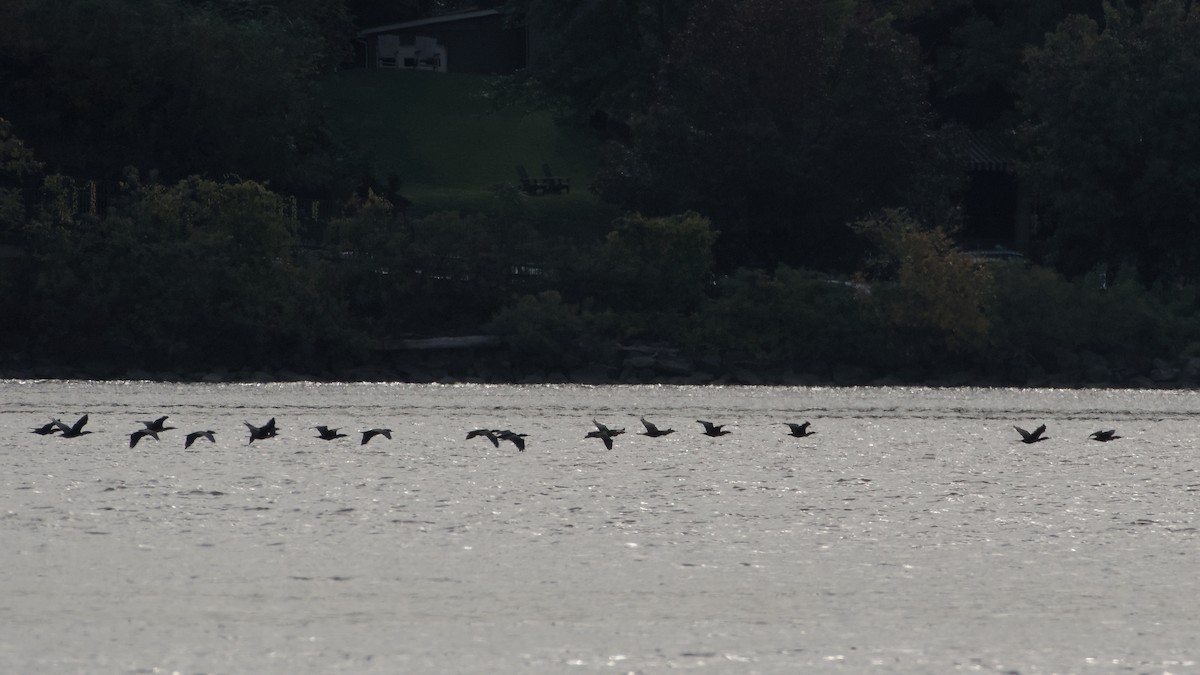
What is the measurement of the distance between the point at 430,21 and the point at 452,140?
1201cm

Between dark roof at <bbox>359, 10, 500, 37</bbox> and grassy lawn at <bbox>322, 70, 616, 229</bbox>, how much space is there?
2344 mm

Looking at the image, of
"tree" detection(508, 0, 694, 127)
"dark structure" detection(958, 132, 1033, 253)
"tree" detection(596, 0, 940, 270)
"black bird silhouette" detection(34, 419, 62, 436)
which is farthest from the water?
"tree" detection(508, 0, 694, 127)

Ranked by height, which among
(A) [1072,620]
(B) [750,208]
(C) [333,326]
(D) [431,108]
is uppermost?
(D) [431,108]

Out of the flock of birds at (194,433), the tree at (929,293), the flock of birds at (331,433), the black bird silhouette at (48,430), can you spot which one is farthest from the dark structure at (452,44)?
the flock of birds at (194,433)

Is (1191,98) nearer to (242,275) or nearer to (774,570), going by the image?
(242,275)

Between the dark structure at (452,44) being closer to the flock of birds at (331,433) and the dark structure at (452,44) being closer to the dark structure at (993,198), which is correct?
the dark structure at (993,198)

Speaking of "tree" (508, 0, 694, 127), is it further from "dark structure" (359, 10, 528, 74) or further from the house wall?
the house wall

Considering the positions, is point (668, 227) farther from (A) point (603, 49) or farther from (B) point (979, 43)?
(B) point (979, 43)

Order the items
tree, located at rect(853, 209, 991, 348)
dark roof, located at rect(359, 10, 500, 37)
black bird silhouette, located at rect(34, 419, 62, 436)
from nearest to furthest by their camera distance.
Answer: black bird silhouette, located at rect(34, 419, 62, 436) → tree, located at rect(853, 209, 991, 348) → dark roof, located at rect(359, 10, 500, 37)

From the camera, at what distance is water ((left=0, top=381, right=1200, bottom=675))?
14781 millimetres

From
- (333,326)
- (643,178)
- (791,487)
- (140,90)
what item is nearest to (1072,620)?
(791,487)

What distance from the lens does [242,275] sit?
4309cm

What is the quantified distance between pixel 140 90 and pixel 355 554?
29601 mm

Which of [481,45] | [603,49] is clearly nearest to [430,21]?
[481,45]
